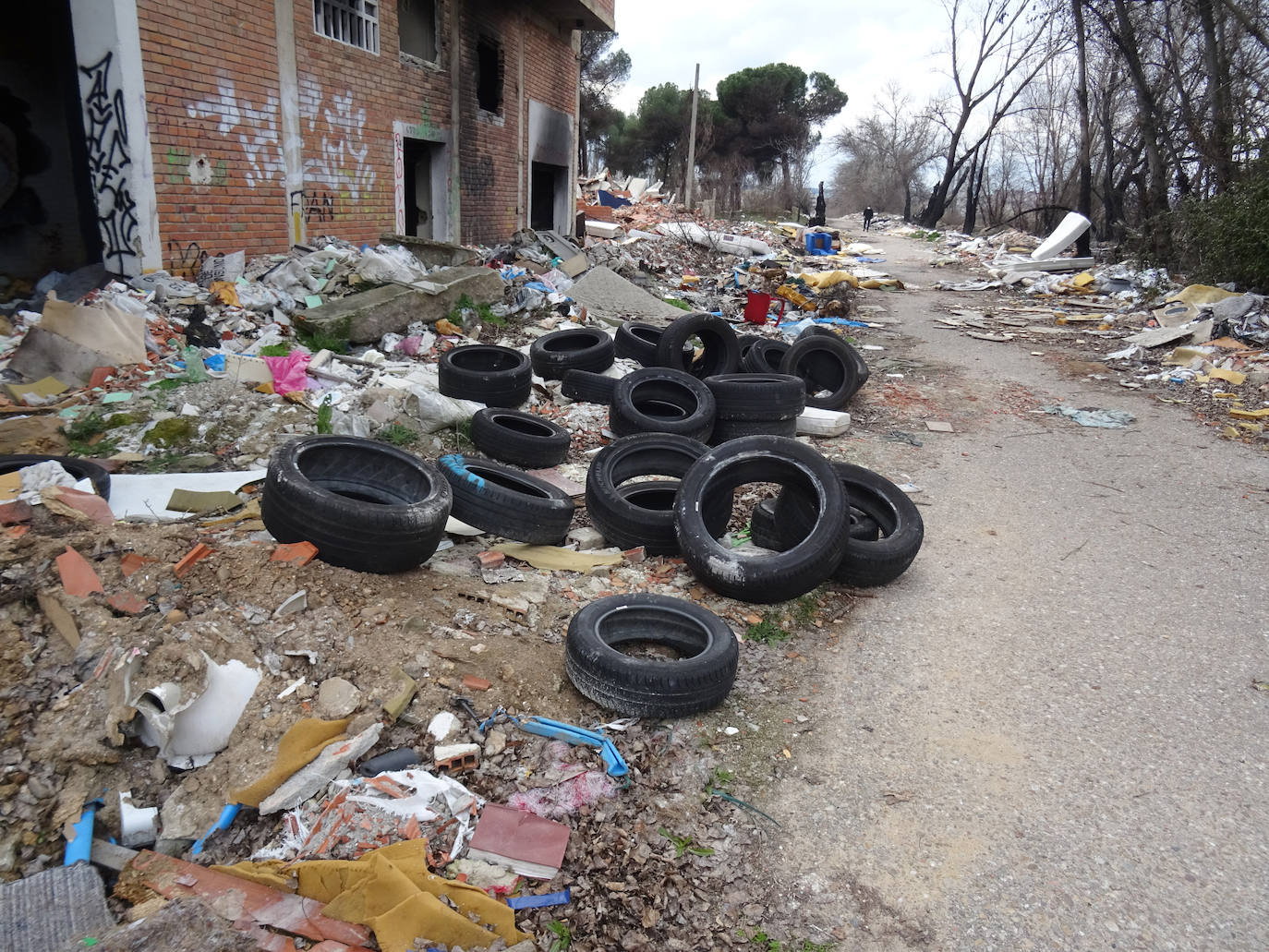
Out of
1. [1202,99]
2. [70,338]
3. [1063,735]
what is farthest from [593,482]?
[1202,99]

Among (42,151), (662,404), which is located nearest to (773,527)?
(662,404)

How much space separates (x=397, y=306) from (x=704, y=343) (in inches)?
142

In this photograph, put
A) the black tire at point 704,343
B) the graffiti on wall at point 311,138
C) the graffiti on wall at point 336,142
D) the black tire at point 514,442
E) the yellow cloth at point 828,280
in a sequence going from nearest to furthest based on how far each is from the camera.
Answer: the black tire at point 514,442
the black tire at point 704,343
the graffiti on wall at point 311,138
the graffiti on wall at point 336,142
the yellow cloth at point 828,280

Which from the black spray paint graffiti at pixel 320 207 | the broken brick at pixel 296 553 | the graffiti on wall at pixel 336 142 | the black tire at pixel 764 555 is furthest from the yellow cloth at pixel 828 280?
the broken brick at pixel 296 553

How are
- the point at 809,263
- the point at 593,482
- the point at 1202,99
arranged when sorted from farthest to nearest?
the point at 809,263 → the point at 1202,99 → the point at 593,482

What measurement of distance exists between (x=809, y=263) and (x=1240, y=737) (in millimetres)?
20190

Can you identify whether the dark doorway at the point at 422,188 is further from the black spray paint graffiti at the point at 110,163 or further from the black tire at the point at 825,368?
the black tire at the point at 825,368

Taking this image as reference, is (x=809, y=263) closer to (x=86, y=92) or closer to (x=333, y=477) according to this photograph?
(x=86, y=92)

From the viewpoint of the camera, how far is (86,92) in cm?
778

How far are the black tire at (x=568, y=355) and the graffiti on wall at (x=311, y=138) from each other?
13.5 feet

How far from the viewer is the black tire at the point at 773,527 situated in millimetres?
4918

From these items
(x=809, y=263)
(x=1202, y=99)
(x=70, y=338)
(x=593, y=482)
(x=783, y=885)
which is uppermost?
(x=1202, y=99)

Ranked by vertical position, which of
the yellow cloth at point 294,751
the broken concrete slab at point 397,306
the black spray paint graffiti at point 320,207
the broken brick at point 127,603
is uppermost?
the black spray paint graffiti at point 320,207

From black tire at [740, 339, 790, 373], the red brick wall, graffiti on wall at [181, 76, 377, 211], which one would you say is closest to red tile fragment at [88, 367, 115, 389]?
the red brick wall
